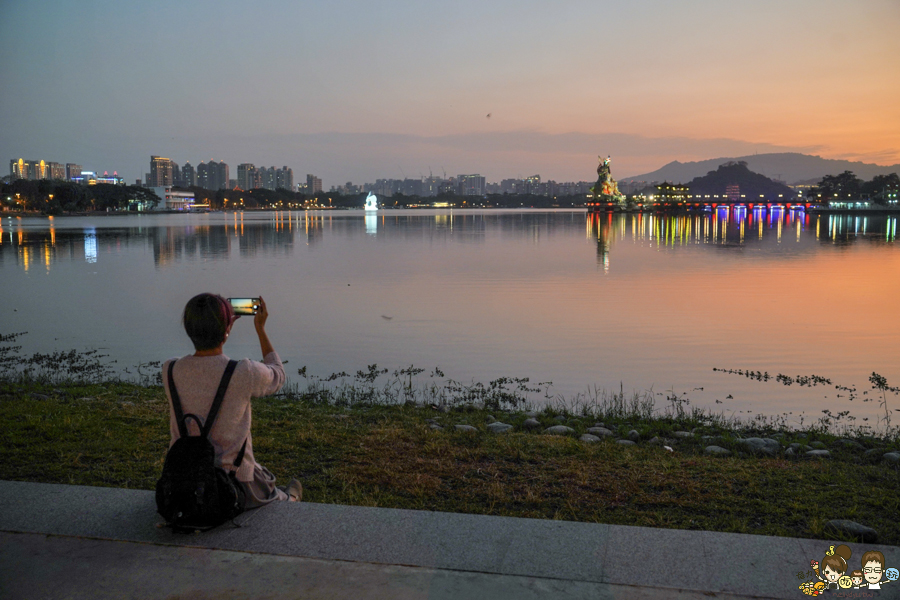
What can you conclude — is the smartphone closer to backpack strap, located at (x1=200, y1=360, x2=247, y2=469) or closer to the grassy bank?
backpack strap, located at (x1=200, y1=360, x2=247, y2=469)

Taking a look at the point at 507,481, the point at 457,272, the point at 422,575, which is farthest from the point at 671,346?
A: the point at 457,272

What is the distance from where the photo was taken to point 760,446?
8.18 metres

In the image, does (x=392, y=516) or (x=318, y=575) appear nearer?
(x=318, y=575)

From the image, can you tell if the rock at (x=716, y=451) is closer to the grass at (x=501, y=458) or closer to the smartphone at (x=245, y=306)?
the grass at (x=501, y=458)

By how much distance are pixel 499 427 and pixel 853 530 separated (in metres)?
4.48

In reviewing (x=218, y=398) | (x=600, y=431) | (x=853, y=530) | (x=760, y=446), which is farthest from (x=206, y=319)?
(x=760, y=446)

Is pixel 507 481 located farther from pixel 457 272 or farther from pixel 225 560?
pixel 457 272

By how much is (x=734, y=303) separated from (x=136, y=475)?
21.1m

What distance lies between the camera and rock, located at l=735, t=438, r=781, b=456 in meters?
8.07

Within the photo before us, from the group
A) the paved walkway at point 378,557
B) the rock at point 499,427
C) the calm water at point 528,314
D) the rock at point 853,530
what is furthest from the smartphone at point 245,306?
the calm water at point 528,314

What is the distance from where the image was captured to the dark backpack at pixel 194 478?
14.8 feet

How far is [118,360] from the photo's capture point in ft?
49.4

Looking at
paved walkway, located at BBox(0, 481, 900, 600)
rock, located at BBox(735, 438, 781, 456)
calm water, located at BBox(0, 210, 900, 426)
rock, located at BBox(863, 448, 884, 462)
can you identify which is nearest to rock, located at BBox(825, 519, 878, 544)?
paved walkway, located at BBox(0, 481, 900, 600)

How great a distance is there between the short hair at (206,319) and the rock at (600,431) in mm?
5678
